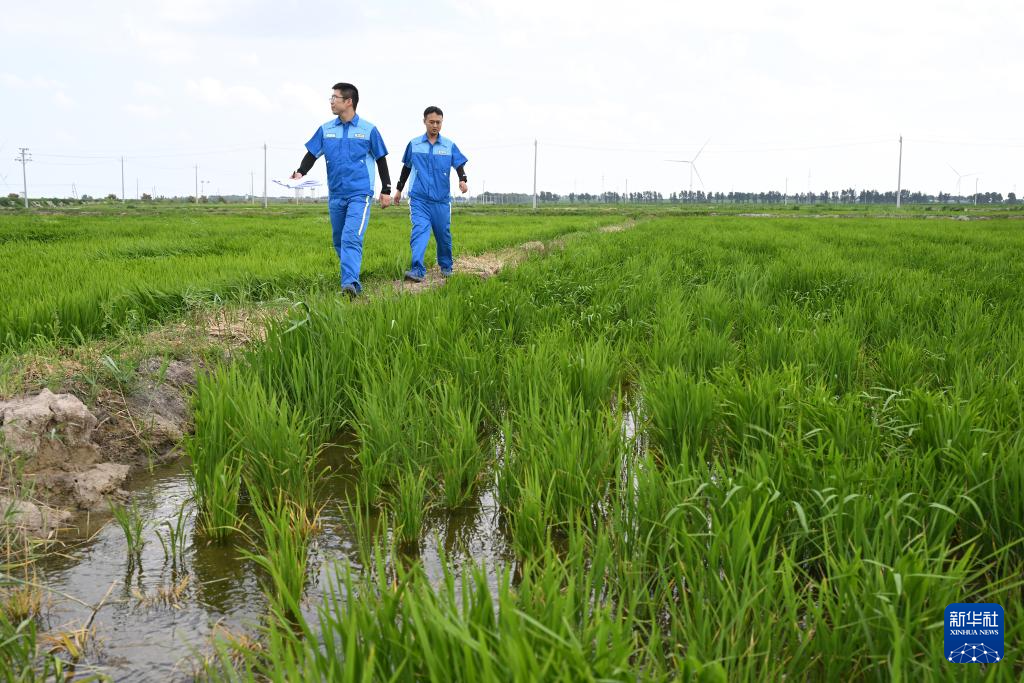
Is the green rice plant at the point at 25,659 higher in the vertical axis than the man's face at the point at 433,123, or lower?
lower

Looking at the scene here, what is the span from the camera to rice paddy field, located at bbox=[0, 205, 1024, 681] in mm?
1326

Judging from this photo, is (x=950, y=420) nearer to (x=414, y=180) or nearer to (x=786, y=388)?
(x=786, y=388)

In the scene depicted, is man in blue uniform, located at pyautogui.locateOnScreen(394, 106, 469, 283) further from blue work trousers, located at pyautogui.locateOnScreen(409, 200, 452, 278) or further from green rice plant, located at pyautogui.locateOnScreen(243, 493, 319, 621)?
green rice plant, located at pyautogui.locateOnScreen(243, 493, 319, 621)

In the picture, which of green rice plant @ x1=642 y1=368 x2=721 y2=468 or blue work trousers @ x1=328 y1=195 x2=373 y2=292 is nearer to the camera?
green rice plant @ x1=642 y1=368 x2=721 y2=468

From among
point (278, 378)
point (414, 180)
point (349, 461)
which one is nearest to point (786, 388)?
point (349, 461)

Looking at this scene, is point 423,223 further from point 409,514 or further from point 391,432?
point 409,514

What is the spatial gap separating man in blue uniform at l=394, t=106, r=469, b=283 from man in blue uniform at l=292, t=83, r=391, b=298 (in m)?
0.88

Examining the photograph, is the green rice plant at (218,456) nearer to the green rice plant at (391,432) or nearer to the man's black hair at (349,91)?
the green rice plant at (391,432)

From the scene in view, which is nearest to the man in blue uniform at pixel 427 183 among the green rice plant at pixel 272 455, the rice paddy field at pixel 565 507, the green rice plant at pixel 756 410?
the rice paddy field at pixel 565 507

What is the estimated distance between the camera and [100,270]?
6.20 meters

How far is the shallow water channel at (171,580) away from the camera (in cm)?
154

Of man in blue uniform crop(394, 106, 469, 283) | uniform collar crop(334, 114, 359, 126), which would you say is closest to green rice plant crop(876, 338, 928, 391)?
man in blue uniform crop(394, 106, 469, 283)

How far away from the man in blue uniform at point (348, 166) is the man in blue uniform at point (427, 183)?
0.88 metres

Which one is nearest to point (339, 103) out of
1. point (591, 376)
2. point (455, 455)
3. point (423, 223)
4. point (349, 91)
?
point (349, 91)
